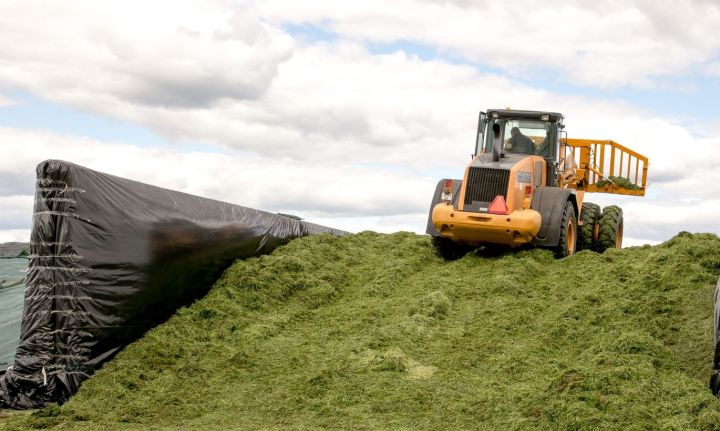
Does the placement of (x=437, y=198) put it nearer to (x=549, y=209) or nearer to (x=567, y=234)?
(x=549, y=209)

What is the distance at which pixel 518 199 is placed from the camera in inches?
459

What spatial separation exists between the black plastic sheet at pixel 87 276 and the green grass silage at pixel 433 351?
0.29m

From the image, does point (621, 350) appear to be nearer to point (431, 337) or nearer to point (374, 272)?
point (431, 337)

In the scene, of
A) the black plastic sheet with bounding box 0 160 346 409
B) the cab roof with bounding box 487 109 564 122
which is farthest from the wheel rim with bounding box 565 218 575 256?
the black plastic sheet with bounding box 0 160 346 409

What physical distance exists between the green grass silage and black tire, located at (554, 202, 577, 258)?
530 millimetres

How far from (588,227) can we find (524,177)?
2.73 meters

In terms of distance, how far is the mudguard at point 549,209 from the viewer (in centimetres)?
1166

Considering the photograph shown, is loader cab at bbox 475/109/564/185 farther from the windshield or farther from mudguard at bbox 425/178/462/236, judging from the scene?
mudguard at bbox 425/178/462/236

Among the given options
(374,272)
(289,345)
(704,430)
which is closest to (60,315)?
(289,345)

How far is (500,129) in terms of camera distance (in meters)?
12.9

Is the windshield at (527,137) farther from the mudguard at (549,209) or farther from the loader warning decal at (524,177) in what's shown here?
the loader warning decal at (524,177)

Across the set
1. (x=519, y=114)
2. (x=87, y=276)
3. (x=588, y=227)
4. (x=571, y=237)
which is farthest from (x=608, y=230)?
(x=87, y=276)

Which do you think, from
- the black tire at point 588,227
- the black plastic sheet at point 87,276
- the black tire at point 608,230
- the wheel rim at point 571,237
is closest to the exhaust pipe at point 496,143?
the wheel rim at point 571,237

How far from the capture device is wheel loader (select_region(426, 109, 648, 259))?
37.4 ft
